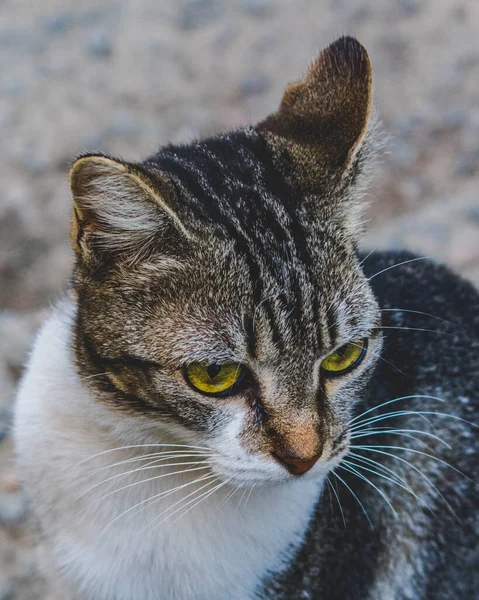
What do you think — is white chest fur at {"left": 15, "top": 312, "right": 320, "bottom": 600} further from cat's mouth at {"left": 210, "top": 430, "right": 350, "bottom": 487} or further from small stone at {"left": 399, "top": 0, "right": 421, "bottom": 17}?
small stone at {"left": 399, "top": 0, "right": 421, "bottom": 17}

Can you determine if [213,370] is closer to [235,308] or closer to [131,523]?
[235,308]

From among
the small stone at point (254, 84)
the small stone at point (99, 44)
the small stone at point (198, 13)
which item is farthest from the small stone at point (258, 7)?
the small stone at point (99, 44)

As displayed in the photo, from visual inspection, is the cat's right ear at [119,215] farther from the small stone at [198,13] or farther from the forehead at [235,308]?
the small stone at [198,13]

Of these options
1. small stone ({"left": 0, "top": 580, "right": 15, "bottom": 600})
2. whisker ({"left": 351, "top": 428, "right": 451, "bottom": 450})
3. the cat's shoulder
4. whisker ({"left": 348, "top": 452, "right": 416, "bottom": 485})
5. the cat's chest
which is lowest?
small stone ({"left": 0, "top": 580, "right": 15, "bottom": 600})

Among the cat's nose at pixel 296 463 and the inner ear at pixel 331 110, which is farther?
the inner ear at pixel 331 110

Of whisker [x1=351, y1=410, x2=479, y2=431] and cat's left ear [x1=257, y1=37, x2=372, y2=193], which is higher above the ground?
cat's left ear [x1=257, y1=37, x2=372, y2=193]

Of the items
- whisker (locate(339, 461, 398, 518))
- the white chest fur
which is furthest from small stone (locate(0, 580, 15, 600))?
whisker (locate(339, 461, 398, 518))

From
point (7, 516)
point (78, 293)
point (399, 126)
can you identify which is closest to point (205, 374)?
point (78, 293)
